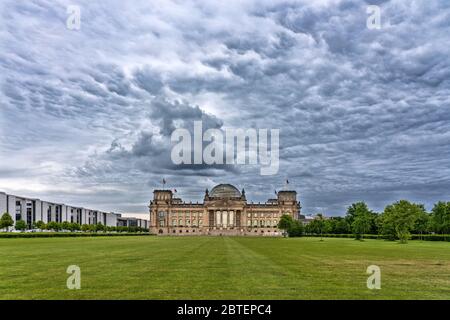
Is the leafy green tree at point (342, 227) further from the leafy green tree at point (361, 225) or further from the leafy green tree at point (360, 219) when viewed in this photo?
the leafy green tree at point (361, 225)

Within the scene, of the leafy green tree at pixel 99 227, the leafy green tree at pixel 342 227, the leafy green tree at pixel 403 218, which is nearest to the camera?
the leafy green tree at pixel 403 218

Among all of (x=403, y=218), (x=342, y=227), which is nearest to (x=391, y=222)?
(x=403, y=218)

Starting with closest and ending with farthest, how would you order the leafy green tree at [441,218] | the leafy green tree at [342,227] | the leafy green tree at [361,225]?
the leafy green tree at [441,218]
the leafy green tree at [361,225]
the leafy green tree at [342,227]

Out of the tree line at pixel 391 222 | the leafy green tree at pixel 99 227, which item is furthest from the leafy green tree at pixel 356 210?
the leafy green tree at pixel 99 227

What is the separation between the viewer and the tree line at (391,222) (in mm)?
84625

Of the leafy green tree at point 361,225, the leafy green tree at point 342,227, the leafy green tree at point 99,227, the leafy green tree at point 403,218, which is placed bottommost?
the leafy green tree at point 99,227

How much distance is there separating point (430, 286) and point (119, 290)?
13.6m

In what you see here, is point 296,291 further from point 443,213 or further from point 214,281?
point 443,213

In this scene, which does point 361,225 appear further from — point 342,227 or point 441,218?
point 342,227

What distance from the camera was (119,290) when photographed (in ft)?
65.1

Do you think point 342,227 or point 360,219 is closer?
point 360,219

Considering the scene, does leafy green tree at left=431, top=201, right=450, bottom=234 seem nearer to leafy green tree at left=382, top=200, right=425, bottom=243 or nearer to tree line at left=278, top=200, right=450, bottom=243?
tree line at left=278, top=200, right=450, bottom=243

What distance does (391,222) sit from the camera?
86750 mm
